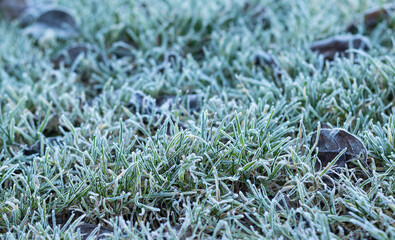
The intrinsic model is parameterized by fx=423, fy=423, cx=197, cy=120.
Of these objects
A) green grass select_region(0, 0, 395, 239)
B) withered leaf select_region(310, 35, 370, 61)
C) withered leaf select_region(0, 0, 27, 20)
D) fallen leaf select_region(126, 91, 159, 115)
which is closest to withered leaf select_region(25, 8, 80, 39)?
green grass select_region(0, 0, 395, 239)

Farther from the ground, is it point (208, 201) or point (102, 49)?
point (102, 49)

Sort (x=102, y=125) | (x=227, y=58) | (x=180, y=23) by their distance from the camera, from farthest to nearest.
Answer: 1. (x=180, y=23)
2. (x=227, y=58)
3. (x=102, y=125)

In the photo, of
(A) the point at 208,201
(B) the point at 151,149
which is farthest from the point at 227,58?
(A) the point at 208,201

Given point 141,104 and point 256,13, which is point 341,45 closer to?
point 256,13

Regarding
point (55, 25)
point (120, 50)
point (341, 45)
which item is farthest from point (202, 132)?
point (55, 25)

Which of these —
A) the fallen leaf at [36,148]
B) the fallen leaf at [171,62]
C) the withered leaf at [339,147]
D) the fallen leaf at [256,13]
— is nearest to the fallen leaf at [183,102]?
the fallen leaf at [171,62]

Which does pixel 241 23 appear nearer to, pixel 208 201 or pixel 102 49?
pixel 102 49

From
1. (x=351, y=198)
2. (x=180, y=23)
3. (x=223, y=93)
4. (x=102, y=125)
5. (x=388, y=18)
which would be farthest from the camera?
(x=180, y=23)
